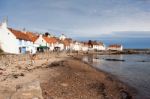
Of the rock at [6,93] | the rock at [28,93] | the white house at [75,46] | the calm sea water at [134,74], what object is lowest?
the calm sea water at [134,74]

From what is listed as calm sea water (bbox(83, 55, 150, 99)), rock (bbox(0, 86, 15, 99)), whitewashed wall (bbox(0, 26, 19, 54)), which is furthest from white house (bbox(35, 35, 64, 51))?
rock (bbox(0, 86, 15, 99))

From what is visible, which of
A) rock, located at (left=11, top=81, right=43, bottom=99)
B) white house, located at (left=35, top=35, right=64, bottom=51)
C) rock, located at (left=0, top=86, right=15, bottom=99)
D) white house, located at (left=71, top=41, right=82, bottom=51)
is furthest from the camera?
white house, located at (left=71, top=41, right=82, bottom=51)

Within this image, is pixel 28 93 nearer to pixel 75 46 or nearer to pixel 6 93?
pixel 6 93

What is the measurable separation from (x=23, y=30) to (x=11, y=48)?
65.5 feet

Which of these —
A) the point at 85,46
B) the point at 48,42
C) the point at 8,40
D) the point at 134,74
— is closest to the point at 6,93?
the point at 134,74

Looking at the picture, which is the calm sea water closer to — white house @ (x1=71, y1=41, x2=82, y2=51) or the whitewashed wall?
the whitewashed wall

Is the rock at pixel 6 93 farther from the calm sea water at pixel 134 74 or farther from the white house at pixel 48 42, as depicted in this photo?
the white house at pixel 48 42

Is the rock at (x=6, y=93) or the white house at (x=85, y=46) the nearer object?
the rock at (x=6, y=93)

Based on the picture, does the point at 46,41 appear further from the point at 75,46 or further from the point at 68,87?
the point at 68,87

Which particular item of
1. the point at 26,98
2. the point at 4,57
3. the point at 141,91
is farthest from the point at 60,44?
the point at 26,98

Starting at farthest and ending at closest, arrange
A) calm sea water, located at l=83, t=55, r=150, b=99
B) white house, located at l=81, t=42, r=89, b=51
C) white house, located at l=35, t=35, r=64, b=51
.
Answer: white house, located at l=81, t=42, r=89, b=51, white house, located at l=35, t=35, r=64, b=51, calm sea water, located at l=83, t=55, r=150, b=99

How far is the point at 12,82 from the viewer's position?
2455 cm

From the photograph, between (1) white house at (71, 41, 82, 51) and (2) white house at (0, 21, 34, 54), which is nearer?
(2) white house at (0, 21, 34, 54)

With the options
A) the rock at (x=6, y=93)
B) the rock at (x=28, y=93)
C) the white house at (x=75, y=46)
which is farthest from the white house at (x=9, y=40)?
the white house at (x=75, y=46)
